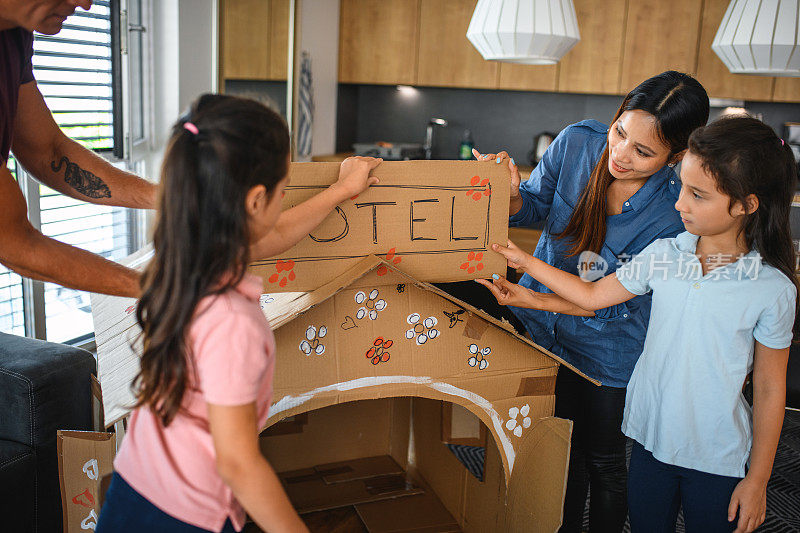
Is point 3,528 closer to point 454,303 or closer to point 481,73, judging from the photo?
point 454,303

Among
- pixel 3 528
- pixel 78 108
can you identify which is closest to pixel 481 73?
pixel 78 108

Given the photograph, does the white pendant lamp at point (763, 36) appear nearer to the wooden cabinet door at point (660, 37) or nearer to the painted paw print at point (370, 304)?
the wooden cabinet door at point (660, 37)

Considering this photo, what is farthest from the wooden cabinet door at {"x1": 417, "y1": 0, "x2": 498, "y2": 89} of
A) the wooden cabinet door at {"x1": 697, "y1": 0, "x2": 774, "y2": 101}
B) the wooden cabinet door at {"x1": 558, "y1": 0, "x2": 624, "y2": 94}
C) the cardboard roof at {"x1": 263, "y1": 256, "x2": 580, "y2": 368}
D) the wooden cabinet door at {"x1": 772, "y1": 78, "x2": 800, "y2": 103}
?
the cardboard roof at {"x1": 263, "y1": 256, "x2": 580, "y2": 368}

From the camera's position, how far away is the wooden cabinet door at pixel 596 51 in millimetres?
4102

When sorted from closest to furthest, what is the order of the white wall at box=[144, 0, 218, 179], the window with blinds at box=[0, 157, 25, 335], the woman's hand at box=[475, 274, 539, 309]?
the woman's hand at box=[475, 274, 539, 309] < the window with blinds at box=[0, 157, 25, 335] < the white wall at box=[144, 0, 218, 179]

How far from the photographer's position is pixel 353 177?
3.96 feet

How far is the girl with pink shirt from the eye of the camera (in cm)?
84

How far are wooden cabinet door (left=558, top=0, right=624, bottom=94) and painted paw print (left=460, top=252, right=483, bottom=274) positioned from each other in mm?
3183

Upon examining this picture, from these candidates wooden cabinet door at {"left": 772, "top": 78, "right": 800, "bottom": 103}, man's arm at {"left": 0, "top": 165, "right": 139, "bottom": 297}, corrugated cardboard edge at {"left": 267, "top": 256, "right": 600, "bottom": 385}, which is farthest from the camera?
wooden cabinet door at {"left": 772, "top": 78, "right": 800, "bottom": 103}

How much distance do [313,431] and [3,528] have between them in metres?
0.82

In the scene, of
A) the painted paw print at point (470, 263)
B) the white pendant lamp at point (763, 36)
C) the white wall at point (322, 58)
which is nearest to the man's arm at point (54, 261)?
the painted paw print at point (470, 263)

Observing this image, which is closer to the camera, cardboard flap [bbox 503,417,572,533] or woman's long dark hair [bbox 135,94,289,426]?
woman's long dark hair [bbox 135,94,289,426]

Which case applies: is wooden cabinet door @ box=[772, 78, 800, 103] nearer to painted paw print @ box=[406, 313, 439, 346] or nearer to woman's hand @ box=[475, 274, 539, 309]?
woman's hand @ box=[475, 274, 539, 309]

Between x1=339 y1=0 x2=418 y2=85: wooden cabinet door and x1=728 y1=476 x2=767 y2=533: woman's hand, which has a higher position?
x1=339 y1=0 x2=418 y2=85: wooden cabinet door
